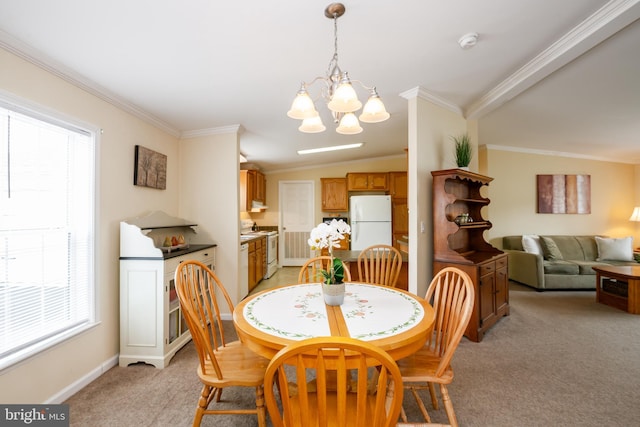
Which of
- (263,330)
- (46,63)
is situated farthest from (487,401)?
(46,63)

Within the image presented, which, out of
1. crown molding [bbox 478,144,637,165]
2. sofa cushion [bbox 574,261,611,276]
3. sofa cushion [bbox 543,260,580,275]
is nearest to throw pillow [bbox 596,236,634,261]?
sofa cushion [bbox 574,261,611,276]

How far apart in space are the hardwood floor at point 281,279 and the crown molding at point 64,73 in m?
3.07

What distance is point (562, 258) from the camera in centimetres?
454

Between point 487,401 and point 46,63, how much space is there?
145 inches

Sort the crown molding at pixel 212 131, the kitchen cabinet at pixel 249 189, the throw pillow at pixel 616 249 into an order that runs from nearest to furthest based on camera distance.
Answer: the crown molding at pixel 212 131
the throw pillow at pixel 616 249
the kitchen cabinet at pixel 249 189

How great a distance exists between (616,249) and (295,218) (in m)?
5.88

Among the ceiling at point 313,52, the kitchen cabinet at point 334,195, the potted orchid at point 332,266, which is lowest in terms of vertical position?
the potted orchid at point 332,266

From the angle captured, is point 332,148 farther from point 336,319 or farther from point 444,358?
point 444,358

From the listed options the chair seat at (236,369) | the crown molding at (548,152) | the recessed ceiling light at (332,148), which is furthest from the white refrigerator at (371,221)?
the chair seat at (236,369)

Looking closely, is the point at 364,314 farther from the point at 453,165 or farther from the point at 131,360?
the point at 453,165

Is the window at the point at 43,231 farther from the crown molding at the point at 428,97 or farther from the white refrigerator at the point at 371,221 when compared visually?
the white refrigerator at the point at 371,221

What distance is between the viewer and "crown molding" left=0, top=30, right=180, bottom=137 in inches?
61.3

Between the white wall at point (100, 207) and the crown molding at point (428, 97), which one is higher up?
the crown molding at point (428, 97)

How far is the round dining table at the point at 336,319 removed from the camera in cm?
116
